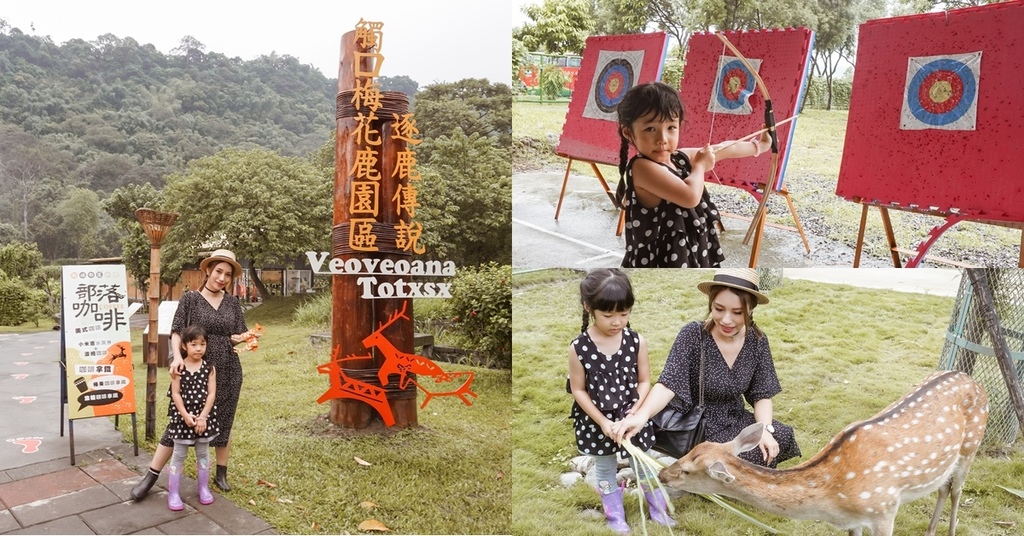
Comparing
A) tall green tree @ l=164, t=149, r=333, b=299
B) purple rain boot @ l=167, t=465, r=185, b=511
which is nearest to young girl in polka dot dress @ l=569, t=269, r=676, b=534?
tall green tree @ l=164, t=149, r=333, b=299

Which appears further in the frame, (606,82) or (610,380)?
(610,380)

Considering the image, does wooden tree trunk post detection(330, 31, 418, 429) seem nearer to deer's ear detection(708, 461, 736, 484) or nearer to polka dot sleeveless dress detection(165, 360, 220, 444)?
polka dot sleeveless dress detection(165, 360, 220, 444)

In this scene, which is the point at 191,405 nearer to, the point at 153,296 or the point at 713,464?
the point at 153,296

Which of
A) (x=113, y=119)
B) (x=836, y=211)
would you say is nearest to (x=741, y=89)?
(x=836, y=211)

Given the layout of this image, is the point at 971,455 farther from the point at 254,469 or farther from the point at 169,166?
the point at 169,166

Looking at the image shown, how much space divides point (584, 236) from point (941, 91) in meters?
1.24

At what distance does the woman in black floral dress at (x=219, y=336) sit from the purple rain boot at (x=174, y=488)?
0.08 meters

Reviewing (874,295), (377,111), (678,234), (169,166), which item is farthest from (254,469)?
(874,295)

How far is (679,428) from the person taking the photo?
106 inches

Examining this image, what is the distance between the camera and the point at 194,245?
3316mm

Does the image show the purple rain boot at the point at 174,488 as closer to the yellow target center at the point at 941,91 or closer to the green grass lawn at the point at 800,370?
the green grass lawn at the point at 800,370

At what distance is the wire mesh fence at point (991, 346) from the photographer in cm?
263

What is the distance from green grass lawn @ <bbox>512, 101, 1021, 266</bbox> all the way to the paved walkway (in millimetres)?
2482

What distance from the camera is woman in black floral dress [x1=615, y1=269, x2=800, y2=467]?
8.70 feet
